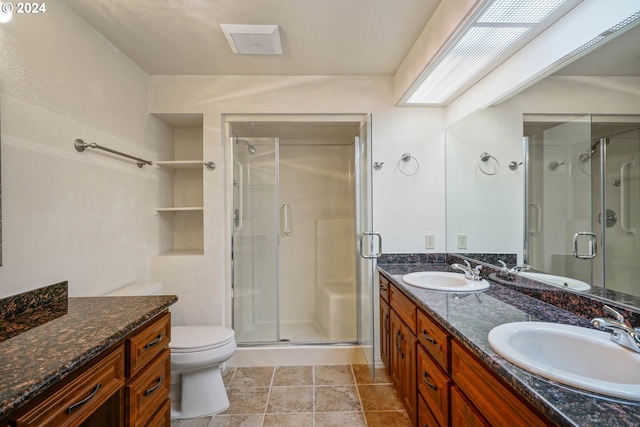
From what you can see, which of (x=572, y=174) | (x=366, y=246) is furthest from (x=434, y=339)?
(x=366, y=246)

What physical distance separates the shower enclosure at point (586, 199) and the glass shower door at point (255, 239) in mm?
2028

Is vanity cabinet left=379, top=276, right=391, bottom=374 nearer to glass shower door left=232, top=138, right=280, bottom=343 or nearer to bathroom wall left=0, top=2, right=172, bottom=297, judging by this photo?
glass shower door left=232, top=138, right=280, bottom=343

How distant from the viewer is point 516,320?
3.74 ft

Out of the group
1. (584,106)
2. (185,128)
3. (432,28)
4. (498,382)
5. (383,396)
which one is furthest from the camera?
(185,128)

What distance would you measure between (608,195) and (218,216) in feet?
7.70

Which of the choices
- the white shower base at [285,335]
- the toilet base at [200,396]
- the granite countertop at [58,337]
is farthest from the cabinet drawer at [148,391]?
the white shower base at [285,335]

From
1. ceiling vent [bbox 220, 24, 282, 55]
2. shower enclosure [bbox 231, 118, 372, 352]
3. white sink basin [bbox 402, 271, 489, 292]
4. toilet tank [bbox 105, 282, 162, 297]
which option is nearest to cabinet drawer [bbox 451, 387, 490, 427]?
white sink basin [bbox 402, 271, 489, 292]

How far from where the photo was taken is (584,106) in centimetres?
126

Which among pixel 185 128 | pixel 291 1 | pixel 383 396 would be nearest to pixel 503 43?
pixel 291 1

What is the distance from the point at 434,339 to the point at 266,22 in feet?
6.44

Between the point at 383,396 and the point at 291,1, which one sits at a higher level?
the point at 291,1

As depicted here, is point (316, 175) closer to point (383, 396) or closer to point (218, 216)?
point (218, 216)

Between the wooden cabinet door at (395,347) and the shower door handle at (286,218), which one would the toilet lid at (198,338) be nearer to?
the wooden cabinet door at (395,347)

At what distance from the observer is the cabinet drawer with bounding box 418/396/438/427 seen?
133cm
